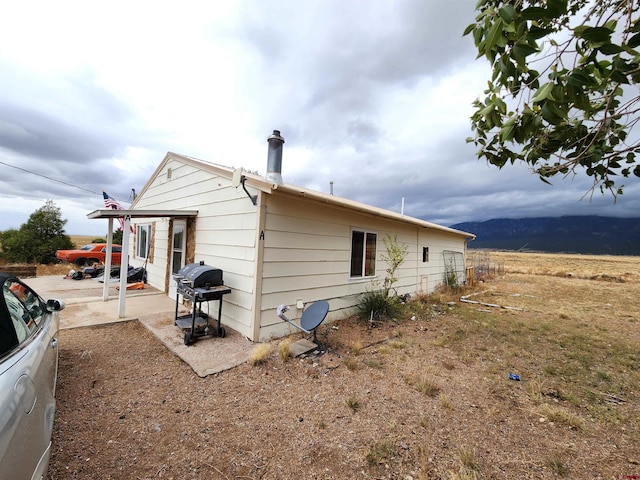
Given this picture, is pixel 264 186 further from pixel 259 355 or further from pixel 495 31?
pixel 495 31

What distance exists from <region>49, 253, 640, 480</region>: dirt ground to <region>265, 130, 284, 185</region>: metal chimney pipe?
129 inches

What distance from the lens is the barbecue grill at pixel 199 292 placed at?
176 inches

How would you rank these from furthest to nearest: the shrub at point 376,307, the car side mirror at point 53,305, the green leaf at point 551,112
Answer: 1. the shrub at point 376,307
2. the car side mirror at point 53,305
3. the green leaf at point 551,112

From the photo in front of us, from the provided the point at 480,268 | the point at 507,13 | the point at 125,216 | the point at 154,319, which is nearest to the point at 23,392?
the point at 507,13

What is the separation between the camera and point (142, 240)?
32.8 feet

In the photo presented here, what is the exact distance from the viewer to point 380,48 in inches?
213

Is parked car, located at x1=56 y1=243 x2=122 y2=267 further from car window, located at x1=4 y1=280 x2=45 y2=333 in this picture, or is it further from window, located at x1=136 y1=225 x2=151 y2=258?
car window, located at x1=4 y1=280 x2=45 y2=333

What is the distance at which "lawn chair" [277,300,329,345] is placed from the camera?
4348 millimetres

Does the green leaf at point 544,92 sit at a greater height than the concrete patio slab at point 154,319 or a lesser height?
greater

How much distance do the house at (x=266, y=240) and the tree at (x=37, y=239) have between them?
10.2 meters

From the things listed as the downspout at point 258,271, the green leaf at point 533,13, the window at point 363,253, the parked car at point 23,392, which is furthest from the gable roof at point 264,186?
the green leaf at point 533,13

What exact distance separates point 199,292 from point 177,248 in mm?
3440

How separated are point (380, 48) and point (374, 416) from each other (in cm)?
644

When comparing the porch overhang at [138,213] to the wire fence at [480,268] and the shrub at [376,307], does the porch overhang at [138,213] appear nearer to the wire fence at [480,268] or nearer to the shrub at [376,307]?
the shrub at [376,307]
